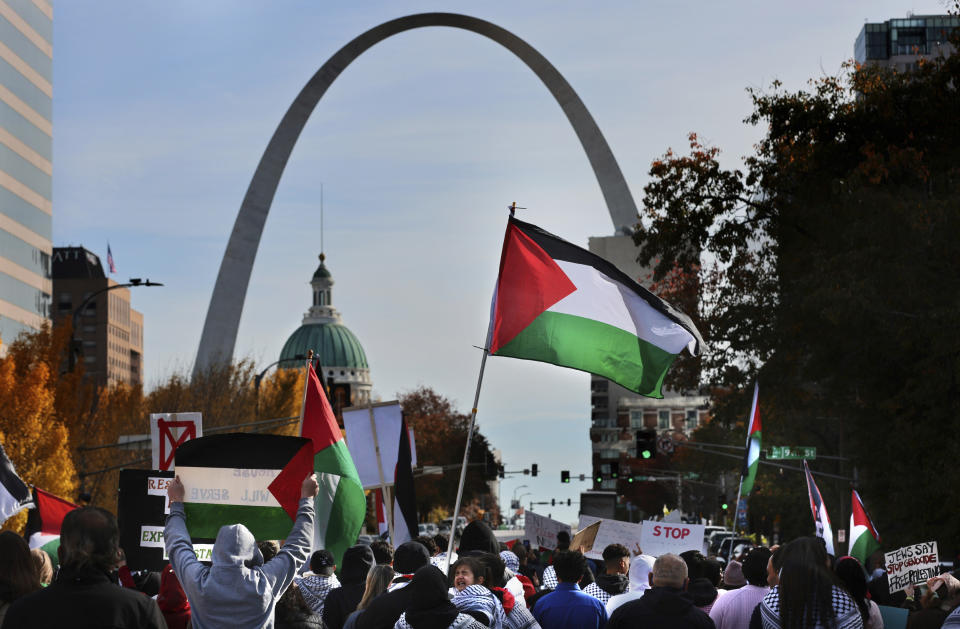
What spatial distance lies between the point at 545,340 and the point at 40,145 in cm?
7442

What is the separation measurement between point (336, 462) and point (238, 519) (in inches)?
143

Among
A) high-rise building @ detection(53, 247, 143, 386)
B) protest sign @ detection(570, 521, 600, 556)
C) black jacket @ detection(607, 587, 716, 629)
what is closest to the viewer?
black jacket @ detection(607, 587, 716, 629)

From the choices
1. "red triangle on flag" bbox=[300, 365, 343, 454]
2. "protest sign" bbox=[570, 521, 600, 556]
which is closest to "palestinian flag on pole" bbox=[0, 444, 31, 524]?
"red triangle on flag" bbox=[300, 365, 343, 454]

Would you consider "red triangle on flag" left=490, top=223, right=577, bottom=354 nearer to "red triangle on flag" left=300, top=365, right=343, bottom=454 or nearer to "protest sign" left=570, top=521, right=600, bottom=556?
"red triangle on flag" left=300, top=365, right=343, bottom=454

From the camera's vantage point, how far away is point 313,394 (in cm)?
1318

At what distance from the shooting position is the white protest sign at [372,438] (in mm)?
17266

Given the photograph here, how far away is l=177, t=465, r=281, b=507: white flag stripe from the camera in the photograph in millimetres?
8734

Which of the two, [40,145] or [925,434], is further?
[40,145]

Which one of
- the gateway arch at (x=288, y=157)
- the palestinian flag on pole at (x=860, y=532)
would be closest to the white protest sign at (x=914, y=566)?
the palestinian flag on pole at (x=860, y=532)

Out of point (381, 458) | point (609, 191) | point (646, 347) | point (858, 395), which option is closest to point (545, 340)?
point (646, 347)

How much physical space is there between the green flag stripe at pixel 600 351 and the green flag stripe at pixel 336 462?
6.32 ft

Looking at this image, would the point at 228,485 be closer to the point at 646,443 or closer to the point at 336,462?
the point at 336,462

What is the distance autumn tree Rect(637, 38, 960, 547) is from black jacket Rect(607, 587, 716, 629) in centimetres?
2392

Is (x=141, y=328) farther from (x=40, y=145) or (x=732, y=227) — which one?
(x=732, y=227)
